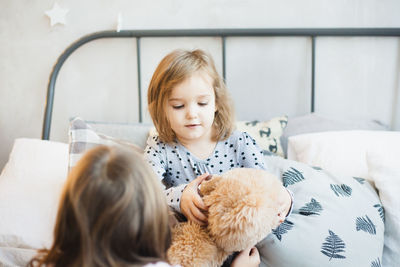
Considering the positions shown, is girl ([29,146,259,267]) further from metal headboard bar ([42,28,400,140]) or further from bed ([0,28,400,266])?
metal headboard bar ([42,28,400,140])

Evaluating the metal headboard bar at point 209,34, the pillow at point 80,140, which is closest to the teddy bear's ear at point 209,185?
the pillow at point 80,140

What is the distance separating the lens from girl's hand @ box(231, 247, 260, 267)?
0.91 meters

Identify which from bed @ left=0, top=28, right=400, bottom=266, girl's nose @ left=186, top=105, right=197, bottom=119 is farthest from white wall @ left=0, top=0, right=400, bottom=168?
girl's nose @ left=186, top=105, right=197, bottom=119

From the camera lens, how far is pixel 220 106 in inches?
48.6

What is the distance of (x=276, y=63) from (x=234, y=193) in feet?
3.23

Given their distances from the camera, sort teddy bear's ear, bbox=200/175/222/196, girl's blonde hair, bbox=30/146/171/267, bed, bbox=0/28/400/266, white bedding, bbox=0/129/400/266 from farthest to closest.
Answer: white bedding, bbox=0/129/400/266 < bed, bbox=0/28/400/266 < teddy bear's ear, bbox=200/175/222/196 < girl's blonde hair, bbox=30/146/171/267

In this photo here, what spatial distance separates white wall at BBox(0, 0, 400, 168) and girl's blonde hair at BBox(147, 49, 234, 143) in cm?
54

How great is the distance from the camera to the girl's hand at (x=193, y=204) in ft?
2.91

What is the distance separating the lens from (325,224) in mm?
1026

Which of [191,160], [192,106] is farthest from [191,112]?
[191,160]

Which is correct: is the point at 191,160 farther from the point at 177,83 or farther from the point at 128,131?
the point at 128,131

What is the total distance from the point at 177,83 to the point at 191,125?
0.12m

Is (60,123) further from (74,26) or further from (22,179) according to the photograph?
(22,179)

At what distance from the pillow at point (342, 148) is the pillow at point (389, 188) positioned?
5 cm
